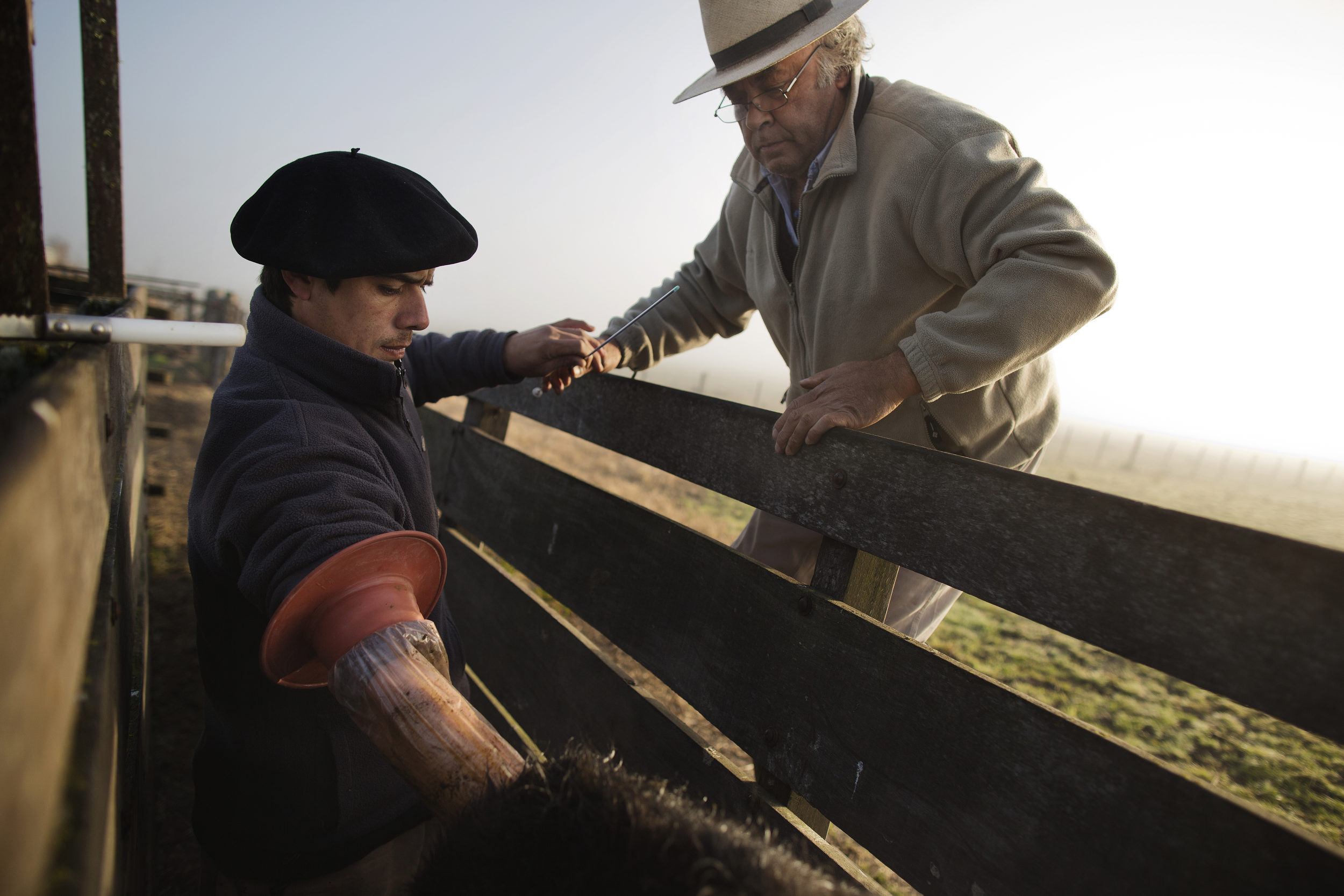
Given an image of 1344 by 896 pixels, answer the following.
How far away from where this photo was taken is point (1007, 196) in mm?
1949

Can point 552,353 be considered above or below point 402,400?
above

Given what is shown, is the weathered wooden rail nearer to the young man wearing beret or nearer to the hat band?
the young man wearing beret

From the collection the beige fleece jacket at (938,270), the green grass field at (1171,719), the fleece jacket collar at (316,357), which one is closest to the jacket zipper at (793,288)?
the beige fleece jacket at (938,270)

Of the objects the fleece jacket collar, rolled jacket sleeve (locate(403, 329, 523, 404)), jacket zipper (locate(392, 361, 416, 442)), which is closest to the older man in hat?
rolled jacket sleeve (locate(403, 329, 523, 404))

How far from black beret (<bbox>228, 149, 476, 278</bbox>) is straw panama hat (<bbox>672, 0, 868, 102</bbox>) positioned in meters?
1.20

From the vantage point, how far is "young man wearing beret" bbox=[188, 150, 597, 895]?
4.77 ft

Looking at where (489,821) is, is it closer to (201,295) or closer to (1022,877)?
(1022,877)

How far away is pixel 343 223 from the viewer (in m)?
1.53

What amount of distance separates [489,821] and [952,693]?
35.5 inches

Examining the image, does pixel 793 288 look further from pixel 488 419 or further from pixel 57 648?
pixel 57 648

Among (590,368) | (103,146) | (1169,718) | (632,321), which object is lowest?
(1169,718)

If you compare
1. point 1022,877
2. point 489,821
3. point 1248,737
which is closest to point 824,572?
point 1022,877

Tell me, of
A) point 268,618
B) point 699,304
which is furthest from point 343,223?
point 699,304

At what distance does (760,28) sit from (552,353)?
128 centimetres
